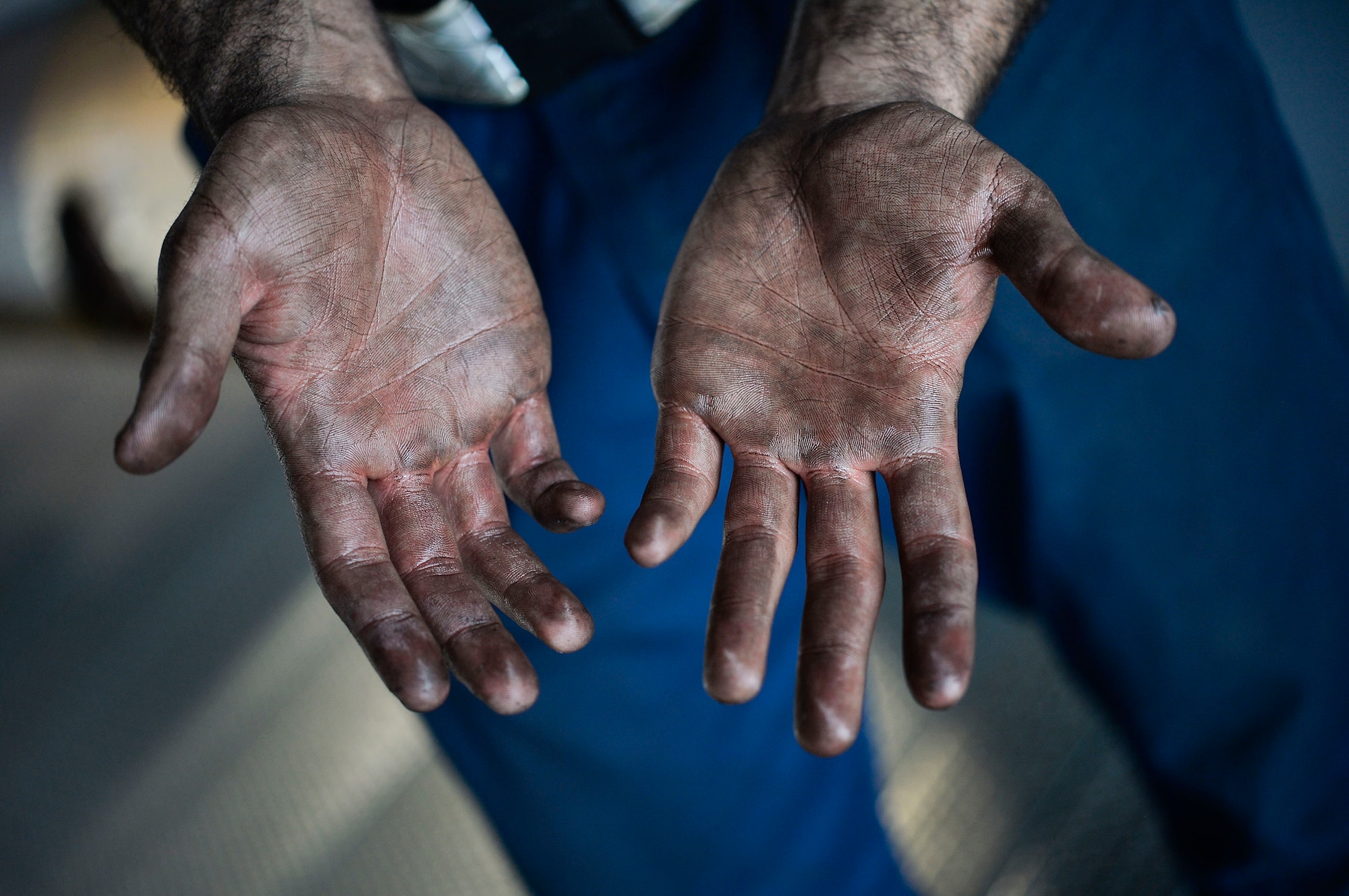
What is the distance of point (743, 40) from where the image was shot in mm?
885

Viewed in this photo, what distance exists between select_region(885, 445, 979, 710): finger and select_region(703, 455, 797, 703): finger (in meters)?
0.07

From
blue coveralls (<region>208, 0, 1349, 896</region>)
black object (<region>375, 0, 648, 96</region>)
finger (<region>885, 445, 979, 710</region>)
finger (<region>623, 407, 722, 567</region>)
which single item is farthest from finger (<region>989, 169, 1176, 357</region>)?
black object (<region>375, 0, 648, 96</region>)

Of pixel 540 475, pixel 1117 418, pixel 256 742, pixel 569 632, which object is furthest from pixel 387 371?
pixel 256 742

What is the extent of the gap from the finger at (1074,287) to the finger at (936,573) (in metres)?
0.11

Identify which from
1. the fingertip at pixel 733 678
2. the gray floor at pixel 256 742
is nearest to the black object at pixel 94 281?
the gray floor at pixel 256 742

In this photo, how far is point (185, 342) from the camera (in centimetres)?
51

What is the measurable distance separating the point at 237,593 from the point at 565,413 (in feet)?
2.89

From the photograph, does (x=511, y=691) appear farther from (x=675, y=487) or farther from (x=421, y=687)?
(x=675, y=487)

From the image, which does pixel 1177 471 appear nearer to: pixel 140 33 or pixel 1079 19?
pixel 1079 19

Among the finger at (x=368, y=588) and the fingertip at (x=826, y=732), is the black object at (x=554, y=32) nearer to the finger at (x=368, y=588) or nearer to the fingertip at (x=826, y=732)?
the finger at (x=368, y=588)

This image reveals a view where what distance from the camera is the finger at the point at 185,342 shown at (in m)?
0.49

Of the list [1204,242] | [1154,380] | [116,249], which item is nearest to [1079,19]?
[1204,242]

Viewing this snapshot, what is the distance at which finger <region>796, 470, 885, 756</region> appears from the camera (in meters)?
0.49

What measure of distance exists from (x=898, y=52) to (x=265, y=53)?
51cm
